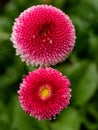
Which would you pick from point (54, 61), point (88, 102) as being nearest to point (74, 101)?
point (88, 102)

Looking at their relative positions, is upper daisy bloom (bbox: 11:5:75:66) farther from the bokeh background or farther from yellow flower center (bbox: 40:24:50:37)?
the bokeh background

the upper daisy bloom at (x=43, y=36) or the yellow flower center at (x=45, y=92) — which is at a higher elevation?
the upper daisy bloom at (x=43, y=36)

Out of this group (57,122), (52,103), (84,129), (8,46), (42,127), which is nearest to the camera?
(52,103)

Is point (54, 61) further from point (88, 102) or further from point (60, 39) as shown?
point (88, 102)

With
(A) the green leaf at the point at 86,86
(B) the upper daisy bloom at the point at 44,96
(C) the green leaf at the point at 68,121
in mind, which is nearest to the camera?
(B) the upper daisy bloom at the point at 44,96

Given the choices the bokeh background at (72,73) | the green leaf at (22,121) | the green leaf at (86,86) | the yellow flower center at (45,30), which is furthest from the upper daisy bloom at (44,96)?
the green leaf at (86,86)

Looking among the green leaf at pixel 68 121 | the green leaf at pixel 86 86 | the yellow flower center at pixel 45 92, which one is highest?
the yellow flower center at pixel 45 92

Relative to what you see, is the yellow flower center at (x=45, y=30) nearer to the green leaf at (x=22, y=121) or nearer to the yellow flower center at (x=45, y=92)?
the yellow flower center at (x=45, y=92)
